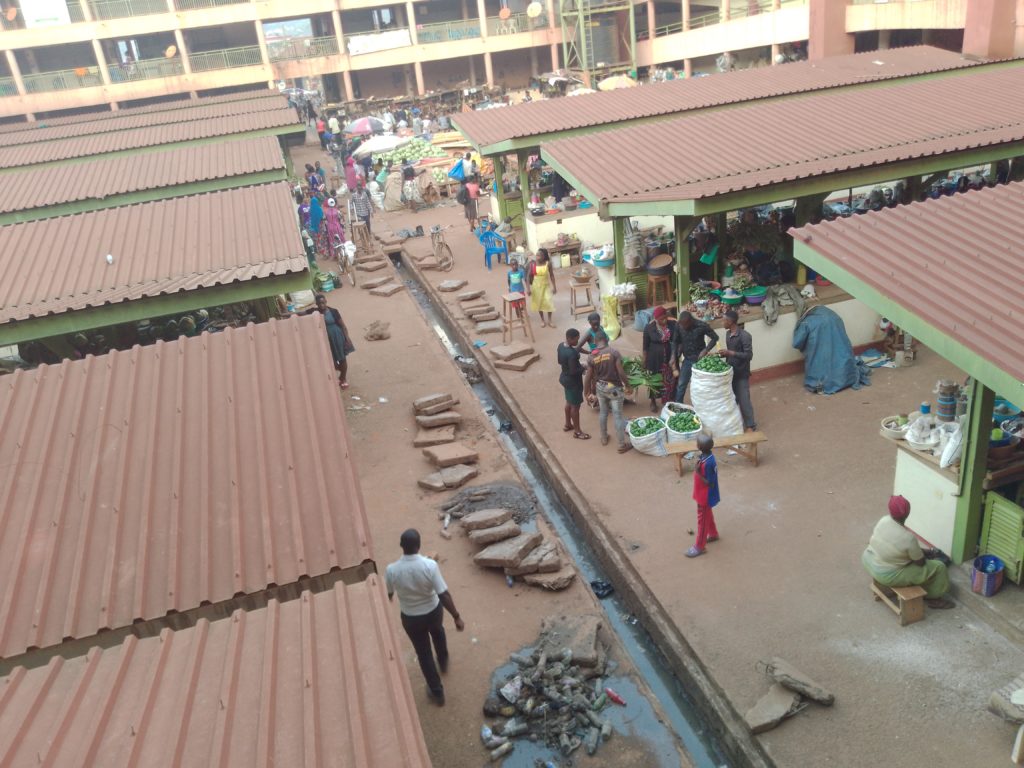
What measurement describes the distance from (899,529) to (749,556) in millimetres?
1612

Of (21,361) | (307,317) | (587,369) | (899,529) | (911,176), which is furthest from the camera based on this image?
(21,361)

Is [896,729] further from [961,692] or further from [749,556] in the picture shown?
[749,556]

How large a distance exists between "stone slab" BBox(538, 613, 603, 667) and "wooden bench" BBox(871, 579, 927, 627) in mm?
2354

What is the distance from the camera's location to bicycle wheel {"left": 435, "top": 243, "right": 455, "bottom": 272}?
1886 cm

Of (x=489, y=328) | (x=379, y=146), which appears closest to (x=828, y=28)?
(x=379, y=146)

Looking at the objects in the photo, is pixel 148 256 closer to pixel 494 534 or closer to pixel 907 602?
pixel 494 534

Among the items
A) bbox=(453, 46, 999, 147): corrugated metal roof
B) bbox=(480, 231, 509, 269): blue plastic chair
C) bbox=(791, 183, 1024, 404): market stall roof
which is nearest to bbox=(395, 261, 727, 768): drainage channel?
bbox=(791, 183, 1024, 404): market stall roof

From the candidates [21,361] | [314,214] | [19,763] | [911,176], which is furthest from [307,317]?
[314,214]

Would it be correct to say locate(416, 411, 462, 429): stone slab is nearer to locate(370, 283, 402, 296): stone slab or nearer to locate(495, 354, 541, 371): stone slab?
locate(495, 354, 541, 371): stone slab

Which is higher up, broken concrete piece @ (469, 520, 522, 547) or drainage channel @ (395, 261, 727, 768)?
broken concrete piece @ (469, 520, 522, 547)

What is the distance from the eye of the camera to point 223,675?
384cm

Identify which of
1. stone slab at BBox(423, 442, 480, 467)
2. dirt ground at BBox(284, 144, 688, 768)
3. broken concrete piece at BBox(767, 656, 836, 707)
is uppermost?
broken concrete piece at BBox(767, 656, 836, 707)

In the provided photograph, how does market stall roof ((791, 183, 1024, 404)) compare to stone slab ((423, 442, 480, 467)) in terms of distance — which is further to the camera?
stone slab ((423, 442, 480, 467))

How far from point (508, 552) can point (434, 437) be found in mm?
3185
